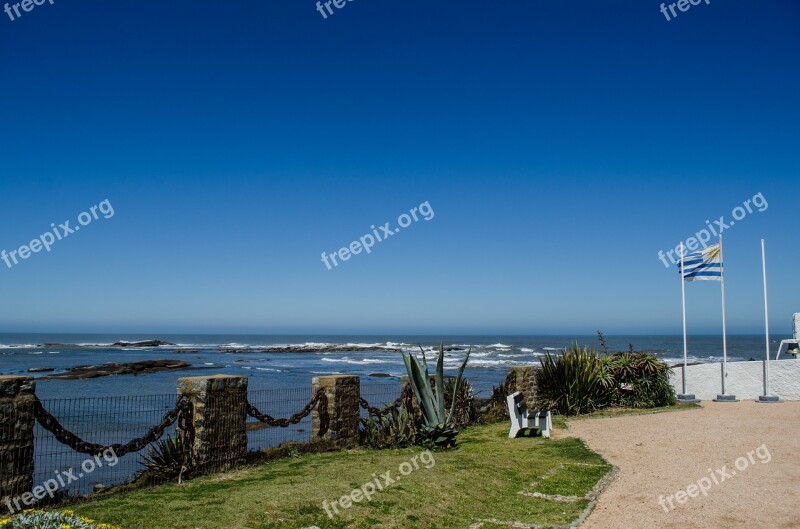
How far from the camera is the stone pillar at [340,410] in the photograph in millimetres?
10953

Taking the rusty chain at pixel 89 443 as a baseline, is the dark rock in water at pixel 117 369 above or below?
below

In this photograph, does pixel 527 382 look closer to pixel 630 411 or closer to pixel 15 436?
pixel 630 411

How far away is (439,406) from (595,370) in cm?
610

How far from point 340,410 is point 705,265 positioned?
A: 37.1 feet

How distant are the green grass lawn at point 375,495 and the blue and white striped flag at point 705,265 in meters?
9.09

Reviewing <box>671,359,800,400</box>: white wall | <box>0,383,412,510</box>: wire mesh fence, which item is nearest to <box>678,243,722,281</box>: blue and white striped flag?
<box>671,359,800,400</box>: white wall

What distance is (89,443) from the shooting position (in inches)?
317

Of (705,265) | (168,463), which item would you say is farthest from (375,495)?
(705,265)

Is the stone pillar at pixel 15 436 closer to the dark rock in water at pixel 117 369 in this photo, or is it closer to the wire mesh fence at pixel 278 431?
the wire mesh fence at pixel 278 431

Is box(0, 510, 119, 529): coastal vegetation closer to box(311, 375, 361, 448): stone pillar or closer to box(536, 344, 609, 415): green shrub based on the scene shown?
box(311, 375, 361, 448): stone pillar

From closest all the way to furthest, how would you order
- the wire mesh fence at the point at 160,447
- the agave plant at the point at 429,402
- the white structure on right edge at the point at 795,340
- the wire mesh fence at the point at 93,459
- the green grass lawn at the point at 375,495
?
1. the green grass lawn at the point at 375,495
2. the wire mesh fence at the point at 160,447
3. the wire mesh fence at the point at 93,459
4. the agave plant at the point at 429,402
5. the white structure on right edge at the point at 795,340

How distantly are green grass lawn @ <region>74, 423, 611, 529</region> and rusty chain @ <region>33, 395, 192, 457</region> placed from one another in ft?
1.85

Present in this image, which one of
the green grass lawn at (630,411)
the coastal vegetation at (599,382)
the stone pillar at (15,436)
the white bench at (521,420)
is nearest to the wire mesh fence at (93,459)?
the stone pillar at (15,436)

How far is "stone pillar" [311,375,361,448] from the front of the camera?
431 inches
